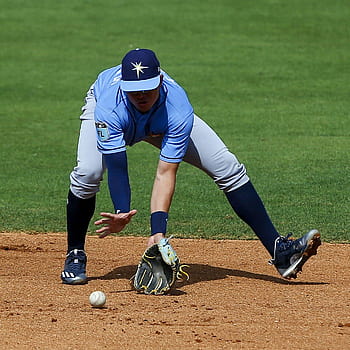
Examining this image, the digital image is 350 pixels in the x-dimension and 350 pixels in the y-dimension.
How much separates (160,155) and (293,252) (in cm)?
121

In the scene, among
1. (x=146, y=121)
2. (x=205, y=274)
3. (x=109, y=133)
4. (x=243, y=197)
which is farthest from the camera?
(x=205, y=274)

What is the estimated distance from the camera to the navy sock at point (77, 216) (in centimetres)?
620

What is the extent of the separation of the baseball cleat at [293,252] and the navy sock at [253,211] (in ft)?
0.25

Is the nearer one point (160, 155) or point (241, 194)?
point (160, 155)

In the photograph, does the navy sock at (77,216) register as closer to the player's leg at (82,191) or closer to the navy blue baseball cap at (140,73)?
the player's leg at (82,191)

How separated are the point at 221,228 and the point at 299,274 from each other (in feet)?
6.17

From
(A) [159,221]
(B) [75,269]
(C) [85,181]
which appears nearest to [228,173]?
(A) [159,221]

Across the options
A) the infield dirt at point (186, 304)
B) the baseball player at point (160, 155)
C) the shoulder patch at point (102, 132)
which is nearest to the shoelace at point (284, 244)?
the baseball player at point (160, 155)

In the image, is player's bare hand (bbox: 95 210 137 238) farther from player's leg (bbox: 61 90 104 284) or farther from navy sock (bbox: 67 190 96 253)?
navy sock (bbox: 67 190 96 253)

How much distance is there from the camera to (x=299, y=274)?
6582 millimetres

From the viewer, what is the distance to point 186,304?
17.9 feet

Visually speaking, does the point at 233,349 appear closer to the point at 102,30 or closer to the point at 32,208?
the point at 32,208

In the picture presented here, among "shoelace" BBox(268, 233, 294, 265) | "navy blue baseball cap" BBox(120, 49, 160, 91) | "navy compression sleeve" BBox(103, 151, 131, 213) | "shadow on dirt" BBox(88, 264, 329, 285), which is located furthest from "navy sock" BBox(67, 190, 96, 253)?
"shoelace" BBox(268, 233, 294, 265)

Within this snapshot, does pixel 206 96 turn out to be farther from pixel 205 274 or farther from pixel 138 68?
pixel 138 68
